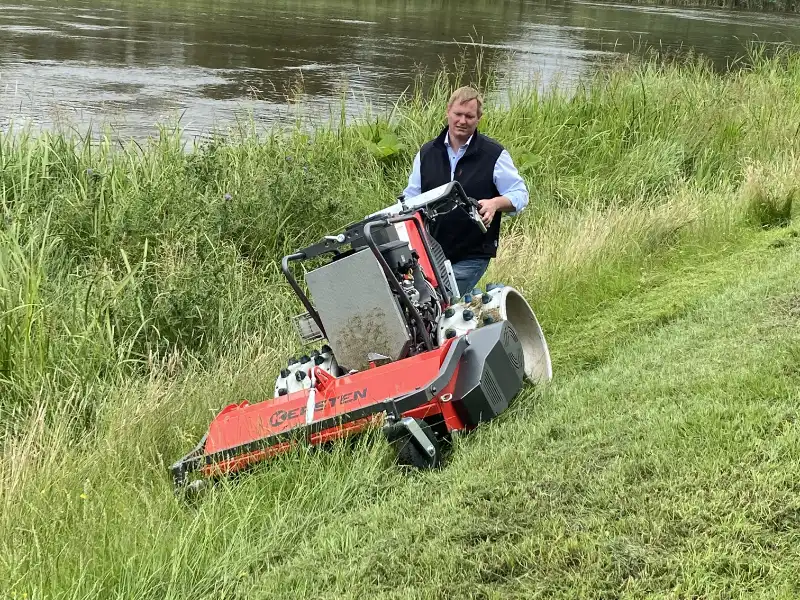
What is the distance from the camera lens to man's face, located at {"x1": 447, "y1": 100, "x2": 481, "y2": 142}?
509cm

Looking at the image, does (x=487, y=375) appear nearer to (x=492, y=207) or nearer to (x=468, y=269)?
(x=492, y=207)

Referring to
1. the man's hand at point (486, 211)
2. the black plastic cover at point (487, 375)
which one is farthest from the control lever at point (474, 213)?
the black plastic cover at point (487, 375)

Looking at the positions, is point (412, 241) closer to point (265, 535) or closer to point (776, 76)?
point (265, 535)

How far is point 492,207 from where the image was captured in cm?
483

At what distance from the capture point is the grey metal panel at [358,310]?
399cm

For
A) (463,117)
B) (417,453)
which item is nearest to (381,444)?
(417,453)

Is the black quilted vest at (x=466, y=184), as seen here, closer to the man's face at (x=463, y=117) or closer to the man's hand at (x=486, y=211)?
the man's face at (x=463, y=117)

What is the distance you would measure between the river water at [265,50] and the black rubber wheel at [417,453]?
19.9 ft

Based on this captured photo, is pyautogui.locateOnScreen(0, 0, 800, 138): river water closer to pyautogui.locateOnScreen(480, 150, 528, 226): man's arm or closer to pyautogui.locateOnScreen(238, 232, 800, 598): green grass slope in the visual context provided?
pyautogui.locateOnScreen(480, 150, 528, 226): man's arm

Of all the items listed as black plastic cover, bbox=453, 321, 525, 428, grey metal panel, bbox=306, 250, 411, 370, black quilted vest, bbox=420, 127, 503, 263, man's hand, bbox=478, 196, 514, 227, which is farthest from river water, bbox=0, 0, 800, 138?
black plastic cover, bbox=453, 321, 525, 428

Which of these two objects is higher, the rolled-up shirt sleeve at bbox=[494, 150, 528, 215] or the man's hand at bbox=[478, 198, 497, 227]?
the rolled-up shirt sleeve at bbox=[494, 150, 528, 215]

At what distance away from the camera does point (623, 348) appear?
197 inches

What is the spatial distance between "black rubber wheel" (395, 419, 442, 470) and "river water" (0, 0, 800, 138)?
19.9ft

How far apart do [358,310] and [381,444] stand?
736mm
